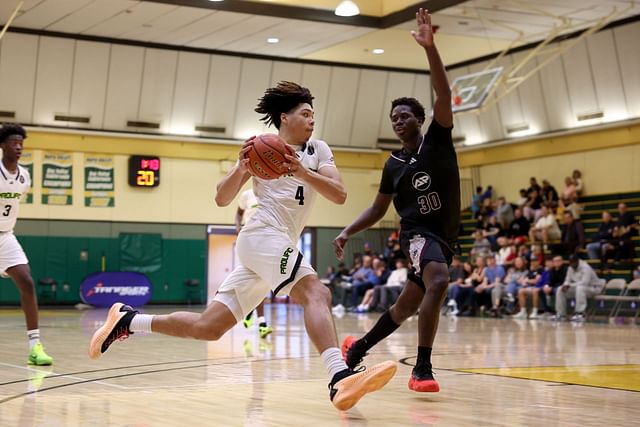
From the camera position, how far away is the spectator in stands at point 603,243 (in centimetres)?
1977

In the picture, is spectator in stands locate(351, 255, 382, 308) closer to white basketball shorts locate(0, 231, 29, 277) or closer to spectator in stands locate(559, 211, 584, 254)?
spectator in stands locate(559, 211, 584, 254)

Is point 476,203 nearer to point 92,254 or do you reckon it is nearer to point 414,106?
point 92,254

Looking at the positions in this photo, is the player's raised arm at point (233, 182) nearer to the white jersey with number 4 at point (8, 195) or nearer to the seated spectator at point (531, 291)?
the white jersey with number 4 at point (8, 195)

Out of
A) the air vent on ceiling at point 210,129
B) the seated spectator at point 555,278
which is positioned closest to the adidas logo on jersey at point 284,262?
the seated spectator at point 555,278

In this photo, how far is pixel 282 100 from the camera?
564cm

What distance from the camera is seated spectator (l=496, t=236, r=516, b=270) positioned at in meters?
21.1

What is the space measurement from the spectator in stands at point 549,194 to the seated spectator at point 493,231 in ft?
4.29

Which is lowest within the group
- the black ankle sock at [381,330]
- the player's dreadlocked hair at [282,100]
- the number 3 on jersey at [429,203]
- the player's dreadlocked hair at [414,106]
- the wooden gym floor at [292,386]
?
the wooden gym floor at [292,386]

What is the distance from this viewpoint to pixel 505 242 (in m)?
21.8

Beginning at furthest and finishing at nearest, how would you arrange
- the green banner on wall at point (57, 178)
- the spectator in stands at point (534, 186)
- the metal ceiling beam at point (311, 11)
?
the green banner on wall at point (57, 178), the spectator in stands at point (534, 186), the metal ceiling beam at point (311, 11)

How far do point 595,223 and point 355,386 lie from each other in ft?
61.2

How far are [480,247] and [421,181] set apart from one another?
16.7 meters

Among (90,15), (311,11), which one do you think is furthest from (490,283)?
(90,15)

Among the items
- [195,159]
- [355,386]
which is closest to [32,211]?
[195,159]
